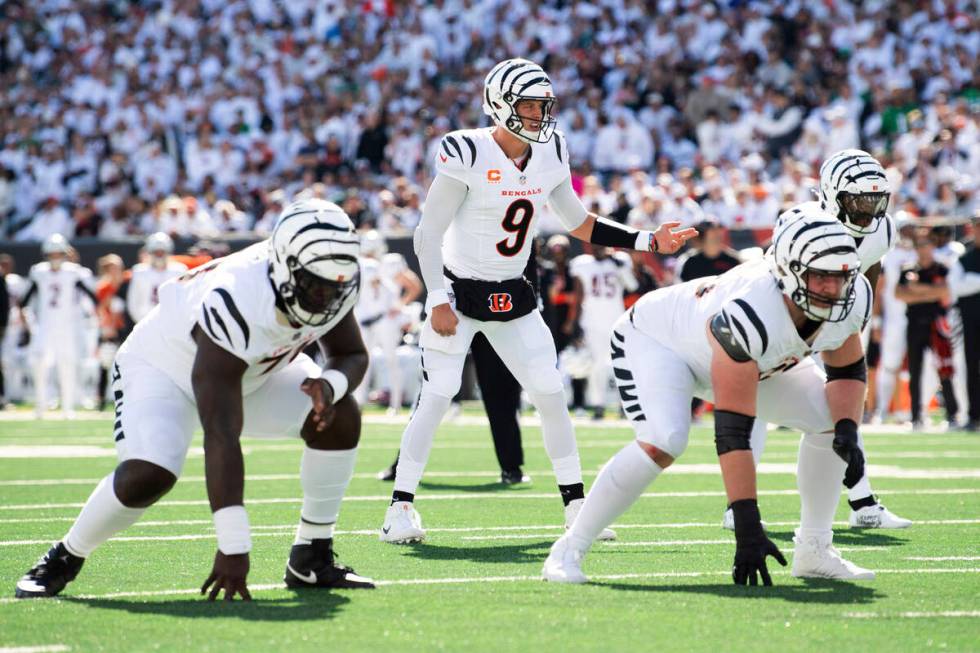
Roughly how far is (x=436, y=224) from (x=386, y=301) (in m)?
9.77

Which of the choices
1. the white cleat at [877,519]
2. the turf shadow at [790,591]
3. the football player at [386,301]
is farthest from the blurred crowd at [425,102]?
the turf shadow at [790,591]

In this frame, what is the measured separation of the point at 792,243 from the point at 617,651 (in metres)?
1.62

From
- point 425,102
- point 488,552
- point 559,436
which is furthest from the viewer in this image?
point 425,102

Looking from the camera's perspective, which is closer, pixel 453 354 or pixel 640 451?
pixel 640 451

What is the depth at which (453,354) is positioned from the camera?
6.87 m

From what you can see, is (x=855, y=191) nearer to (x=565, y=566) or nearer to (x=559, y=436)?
(x=559, y=436)

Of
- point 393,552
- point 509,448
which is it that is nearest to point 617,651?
point 393,552

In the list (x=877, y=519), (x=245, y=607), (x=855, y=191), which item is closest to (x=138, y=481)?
(x=245, y=607)

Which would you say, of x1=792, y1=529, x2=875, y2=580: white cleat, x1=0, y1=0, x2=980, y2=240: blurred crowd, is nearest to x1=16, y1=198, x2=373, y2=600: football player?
x1=792, y1=529, x2=875, y2=580: white cleat

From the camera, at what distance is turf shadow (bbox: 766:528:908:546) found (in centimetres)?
654

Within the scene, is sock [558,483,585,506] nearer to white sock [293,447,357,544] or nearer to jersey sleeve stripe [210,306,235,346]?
white sock [293,447,357,544]

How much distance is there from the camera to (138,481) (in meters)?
4.88

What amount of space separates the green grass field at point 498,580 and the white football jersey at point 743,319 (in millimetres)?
790

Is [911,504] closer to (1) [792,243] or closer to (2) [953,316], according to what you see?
(1) [792,243]
